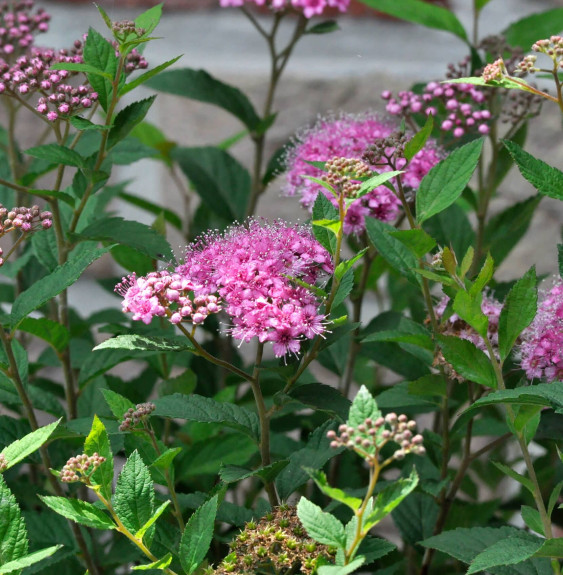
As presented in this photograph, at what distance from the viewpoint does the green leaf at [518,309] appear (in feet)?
2.44

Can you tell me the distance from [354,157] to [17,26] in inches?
20.7

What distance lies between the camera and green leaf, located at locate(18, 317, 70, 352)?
91 cm

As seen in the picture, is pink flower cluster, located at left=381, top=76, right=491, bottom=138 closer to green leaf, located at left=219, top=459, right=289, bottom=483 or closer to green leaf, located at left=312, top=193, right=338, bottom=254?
green leaf, located at left=312, top=193, right=338, bottom=254

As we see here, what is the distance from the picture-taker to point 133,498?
0.67 m

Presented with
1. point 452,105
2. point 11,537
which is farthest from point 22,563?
point 452,105

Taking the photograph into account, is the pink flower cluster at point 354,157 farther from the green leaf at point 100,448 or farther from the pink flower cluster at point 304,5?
the green leaf at point 100,448

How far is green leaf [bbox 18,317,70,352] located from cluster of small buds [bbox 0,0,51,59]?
380 mm

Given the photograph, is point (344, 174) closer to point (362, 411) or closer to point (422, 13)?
point (362, 411)

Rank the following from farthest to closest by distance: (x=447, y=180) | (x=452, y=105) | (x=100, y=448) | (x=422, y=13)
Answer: (x=422, y=13) → (x=452, y=105) → (x=447, y=180) → (x=100, y=448)

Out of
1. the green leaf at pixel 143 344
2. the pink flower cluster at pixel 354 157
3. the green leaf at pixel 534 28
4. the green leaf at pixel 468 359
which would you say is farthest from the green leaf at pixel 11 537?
the green leaf at pixel 534 28

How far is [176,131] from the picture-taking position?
177 centimetres

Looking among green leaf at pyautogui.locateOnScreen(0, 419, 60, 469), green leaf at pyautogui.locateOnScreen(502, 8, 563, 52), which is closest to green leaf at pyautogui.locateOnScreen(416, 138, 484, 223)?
green leaf at pyautogui.locateOnScreen(0, 419, 60, 469)

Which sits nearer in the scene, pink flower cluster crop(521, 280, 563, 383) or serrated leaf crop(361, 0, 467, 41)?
pink flower cluster crop(521, 280, 563, 383)

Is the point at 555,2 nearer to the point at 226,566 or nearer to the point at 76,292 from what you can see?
the point at 76,292
